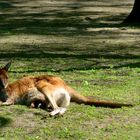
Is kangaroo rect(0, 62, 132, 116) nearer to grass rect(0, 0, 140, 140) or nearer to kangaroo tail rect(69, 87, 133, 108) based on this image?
kangaroo tail rect(69, 87, 133, 108)

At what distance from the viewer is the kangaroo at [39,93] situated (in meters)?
7.01

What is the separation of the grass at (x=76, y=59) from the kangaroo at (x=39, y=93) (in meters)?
0.13

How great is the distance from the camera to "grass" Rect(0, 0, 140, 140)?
639cm

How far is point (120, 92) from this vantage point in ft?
27.7

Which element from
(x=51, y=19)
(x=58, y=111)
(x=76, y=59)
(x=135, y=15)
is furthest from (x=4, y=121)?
(x=51, y=19)

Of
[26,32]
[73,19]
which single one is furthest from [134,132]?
[73,19]

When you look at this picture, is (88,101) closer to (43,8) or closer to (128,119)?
(128,119)

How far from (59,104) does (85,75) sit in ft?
9.65

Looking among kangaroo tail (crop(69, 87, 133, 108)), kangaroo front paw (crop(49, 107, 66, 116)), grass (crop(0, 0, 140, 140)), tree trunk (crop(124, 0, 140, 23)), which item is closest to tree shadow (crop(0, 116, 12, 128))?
grass (crop(0, 0, 140, 140))

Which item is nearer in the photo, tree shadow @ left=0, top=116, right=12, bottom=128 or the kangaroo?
tree shadow @ left=0, top=116, right=12, bottom=128

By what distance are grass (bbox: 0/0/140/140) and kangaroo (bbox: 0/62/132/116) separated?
0.13m

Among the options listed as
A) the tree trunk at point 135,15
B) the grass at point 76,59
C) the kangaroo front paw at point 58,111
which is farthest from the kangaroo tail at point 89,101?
the tree trunk at point 135,15

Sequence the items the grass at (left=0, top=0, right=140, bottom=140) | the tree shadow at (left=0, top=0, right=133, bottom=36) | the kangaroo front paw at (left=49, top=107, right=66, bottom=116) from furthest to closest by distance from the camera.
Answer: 1. the tree shadow at (left=0, top=0, right=133, bottom=36)
2. the kangaroo front paw at (left=49, top=107, right=66, bottom=116)
3. the grass at (left=0, top=0, right=140, bottom=140)

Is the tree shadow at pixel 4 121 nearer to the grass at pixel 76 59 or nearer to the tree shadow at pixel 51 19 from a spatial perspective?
the grass at pixel 76 59
